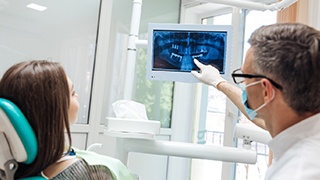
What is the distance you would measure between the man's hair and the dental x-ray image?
0.70 m

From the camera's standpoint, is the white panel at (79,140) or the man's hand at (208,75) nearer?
the man's hand at (208,75)

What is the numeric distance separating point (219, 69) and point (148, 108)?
4.31 ft

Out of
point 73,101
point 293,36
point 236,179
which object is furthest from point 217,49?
point 236,179

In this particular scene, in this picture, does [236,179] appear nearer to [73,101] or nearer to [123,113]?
[123,113]

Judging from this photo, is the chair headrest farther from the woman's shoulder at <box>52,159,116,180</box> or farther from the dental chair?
the woman's shoulder at <box>52,159,116,180</box>

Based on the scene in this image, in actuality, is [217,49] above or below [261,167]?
above

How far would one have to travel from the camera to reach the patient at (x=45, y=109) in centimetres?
96

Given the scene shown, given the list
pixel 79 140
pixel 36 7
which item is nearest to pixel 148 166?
pixel 79 140

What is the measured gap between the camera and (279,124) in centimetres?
100

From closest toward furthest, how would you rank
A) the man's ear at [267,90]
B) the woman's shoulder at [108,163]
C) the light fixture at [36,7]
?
the man's ear at [267,90]
the woman's shoulder at [108,163]
the light fixture at [36,7]

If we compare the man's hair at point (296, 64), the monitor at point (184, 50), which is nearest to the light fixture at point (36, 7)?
the monitor at point (184, 50)

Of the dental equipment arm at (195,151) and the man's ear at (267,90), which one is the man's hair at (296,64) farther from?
the dental equipment arm at (195,151)

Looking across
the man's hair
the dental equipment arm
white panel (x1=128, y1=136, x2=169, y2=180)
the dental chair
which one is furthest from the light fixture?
the man's hair

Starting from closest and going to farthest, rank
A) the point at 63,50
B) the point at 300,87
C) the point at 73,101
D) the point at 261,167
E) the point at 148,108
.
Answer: the point at 300,87 → the point at 73,101 → the point at 63,50 → the point at 261,167 → the point at 148,108
